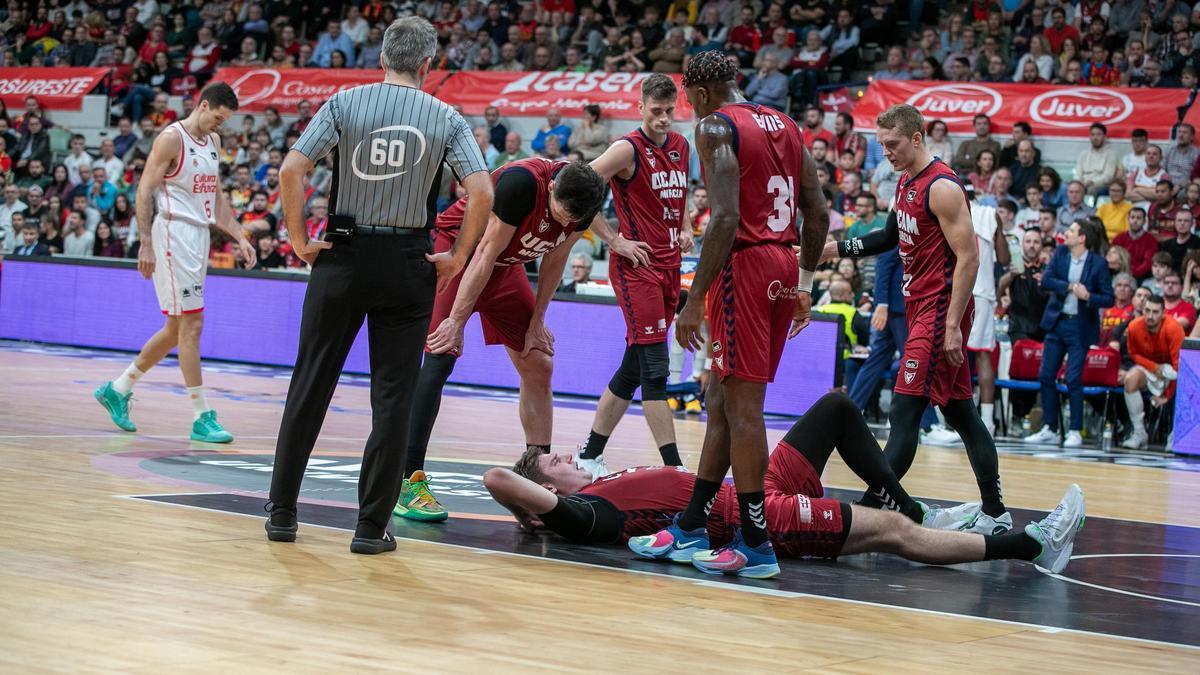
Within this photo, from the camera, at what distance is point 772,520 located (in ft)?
18.4

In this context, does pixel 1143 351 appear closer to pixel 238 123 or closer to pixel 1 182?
pixel 238 123

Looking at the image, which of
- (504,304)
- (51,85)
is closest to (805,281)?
(504,304)

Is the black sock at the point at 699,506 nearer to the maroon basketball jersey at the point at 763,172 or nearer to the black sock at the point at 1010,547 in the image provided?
the maroon basketball jersey at the point at 763,172

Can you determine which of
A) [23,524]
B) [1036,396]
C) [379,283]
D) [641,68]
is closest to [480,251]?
[379,283]

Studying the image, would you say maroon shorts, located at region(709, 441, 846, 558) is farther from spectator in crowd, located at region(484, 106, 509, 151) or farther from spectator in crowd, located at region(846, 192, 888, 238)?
spectator in crowd, located at region(484, 106, 509, 151)

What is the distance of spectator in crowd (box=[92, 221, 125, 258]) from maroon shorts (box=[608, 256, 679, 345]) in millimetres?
13577

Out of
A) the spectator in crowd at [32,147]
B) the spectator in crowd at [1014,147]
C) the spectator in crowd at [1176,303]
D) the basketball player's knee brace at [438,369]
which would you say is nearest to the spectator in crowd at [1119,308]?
the spectator in crowd at [1176,303]

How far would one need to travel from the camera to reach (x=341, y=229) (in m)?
5.48

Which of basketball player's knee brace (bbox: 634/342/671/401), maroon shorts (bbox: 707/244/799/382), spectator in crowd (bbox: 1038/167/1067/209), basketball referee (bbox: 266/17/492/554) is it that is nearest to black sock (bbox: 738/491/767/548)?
maroon shorts (bbox: 707/244/799/382)

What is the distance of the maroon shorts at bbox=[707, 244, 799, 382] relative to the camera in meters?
5.43

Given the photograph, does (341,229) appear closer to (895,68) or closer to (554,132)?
(554,132)

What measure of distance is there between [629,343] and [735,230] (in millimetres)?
2590

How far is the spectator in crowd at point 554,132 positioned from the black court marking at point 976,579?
498 inches

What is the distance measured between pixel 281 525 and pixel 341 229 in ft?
3.82
